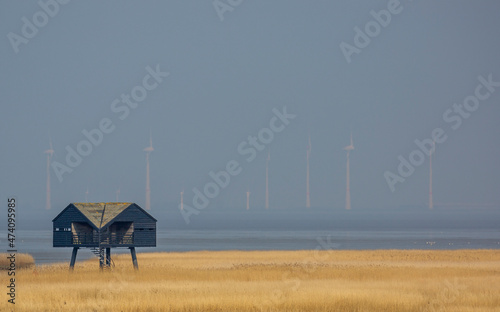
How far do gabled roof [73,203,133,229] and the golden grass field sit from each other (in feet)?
12.4

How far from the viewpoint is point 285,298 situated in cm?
4525

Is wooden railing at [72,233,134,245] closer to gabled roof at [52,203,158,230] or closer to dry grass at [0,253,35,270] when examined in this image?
gabled roof at [52,203,158,230]

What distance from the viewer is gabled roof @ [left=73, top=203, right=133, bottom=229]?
207 ft

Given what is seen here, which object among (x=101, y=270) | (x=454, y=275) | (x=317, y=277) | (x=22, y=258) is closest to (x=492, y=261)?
(x=454, y=275)

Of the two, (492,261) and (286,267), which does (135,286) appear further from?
(492,261)

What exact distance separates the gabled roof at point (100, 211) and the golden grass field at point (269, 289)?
3790 millimetres

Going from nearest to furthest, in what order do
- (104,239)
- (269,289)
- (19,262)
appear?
(269,289), (104,239), (19,262)

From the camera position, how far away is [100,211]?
6394cm

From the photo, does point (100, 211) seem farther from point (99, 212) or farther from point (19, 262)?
point (19, 262)

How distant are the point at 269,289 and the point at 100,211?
18455 mm

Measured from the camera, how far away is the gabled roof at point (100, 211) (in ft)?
207

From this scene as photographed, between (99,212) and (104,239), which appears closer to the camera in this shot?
(99,212)

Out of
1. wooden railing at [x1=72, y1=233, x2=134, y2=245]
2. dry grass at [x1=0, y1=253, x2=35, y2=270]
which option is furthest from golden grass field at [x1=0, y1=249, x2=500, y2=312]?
dry grass at [x1=0, y1=253, x2=35, y2=270]

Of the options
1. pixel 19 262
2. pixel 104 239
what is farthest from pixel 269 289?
pixel 19 262
